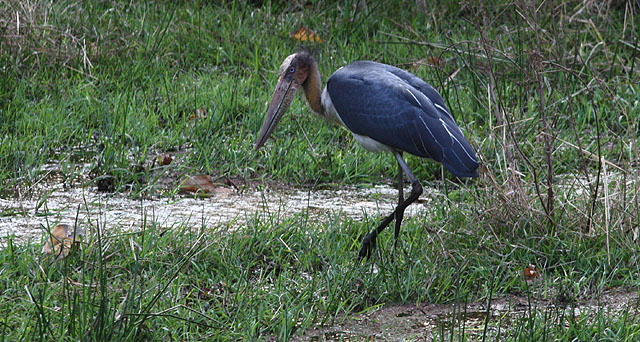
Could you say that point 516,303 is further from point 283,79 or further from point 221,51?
point 221,51

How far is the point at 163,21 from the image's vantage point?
6328 mm

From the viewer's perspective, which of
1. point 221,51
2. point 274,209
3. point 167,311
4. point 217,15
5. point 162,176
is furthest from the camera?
point 217,15

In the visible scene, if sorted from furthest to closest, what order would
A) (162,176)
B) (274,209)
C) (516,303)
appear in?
(162,176) → (274,209) → (516,303)

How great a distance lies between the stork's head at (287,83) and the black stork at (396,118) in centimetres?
19

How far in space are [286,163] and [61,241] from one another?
174 cm

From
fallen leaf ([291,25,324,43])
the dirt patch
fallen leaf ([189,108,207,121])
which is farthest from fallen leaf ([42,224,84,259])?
fallen leaf ([291,25,324,43])

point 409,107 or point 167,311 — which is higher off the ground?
point 409,107

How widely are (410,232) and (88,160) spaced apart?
190 cm

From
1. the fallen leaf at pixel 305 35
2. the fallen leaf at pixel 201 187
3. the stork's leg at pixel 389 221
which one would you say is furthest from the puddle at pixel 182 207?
the fallen leaf at pixel 305 35

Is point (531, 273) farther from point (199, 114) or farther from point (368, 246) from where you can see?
point (199, 114)

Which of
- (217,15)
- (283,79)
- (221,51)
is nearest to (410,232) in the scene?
(283,79)

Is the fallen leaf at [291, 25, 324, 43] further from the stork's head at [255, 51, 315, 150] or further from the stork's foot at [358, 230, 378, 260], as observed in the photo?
the stork's foot at [358, 230, 378, 260]

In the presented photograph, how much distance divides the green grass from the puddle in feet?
0.37

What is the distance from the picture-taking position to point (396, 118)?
409 centimetres
